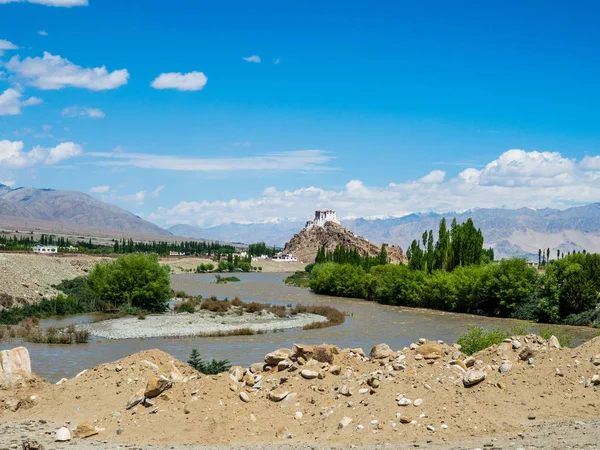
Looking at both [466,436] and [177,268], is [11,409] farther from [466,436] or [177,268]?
[177,268]

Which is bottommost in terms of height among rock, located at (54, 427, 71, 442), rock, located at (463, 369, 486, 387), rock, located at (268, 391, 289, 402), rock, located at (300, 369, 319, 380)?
rock, located at (54, 427, 71, 442)

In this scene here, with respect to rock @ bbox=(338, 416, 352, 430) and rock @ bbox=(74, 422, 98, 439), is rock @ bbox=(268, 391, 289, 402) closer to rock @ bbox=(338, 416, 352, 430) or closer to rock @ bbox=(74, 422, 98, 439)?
rock @ bbox=(338, 416, 352, 430)

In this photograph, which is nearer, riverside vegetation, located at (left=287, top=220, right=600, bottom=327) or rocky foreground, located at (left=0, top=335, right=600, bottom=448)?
rocky foreground, located at (left=0, top=335, right=600, bottom=448)

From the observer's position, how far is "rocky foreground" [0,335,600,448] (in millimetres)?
12766

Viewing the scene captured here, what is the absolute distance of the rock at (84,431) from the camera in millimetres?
13211

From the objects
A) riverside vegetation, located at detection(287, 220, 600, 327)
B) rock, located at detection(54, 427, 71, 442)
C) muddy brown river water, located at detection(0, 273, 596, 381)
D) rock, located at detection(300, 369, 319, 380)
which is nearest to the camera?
rock, located at detection(54, 427, 71, 442)

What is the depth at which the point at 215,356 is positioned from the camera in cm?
3116

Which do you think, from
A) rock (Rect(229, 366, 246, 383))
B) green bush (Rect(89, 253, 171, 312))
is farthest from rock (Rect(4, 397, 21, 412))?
green bush (Rect(89, 253, 171, 312))

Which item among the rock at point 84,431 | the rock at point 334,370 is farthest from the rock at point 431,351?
the rock at point 84,431

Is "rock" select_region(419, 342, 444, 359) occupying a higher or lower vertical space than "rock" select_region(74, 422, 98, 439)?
higher

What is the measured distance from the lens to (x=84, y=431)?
1329cm

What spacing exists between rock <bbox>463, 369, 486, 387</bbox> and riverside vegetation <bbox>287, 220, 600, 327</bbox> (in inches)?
1526

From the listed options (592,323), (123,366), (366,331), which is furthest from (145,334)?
(592,323)

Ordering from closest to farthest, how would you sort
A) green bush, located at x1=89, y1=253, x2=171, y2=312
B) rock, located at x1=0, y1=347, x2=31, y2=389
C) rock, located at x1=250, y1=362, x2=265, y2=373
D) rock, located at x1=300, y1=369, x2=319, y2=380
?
1. rock, located at x1=300, y1=369, x2=319, y2=380
2. rock, located at x1=0, y1=347, x2=31, y2=389
3. rock, located at x1=250, y1=362, x2=265, y2=373
4. green bush, located at x1=89, y1=253, x2=171, y2=312
